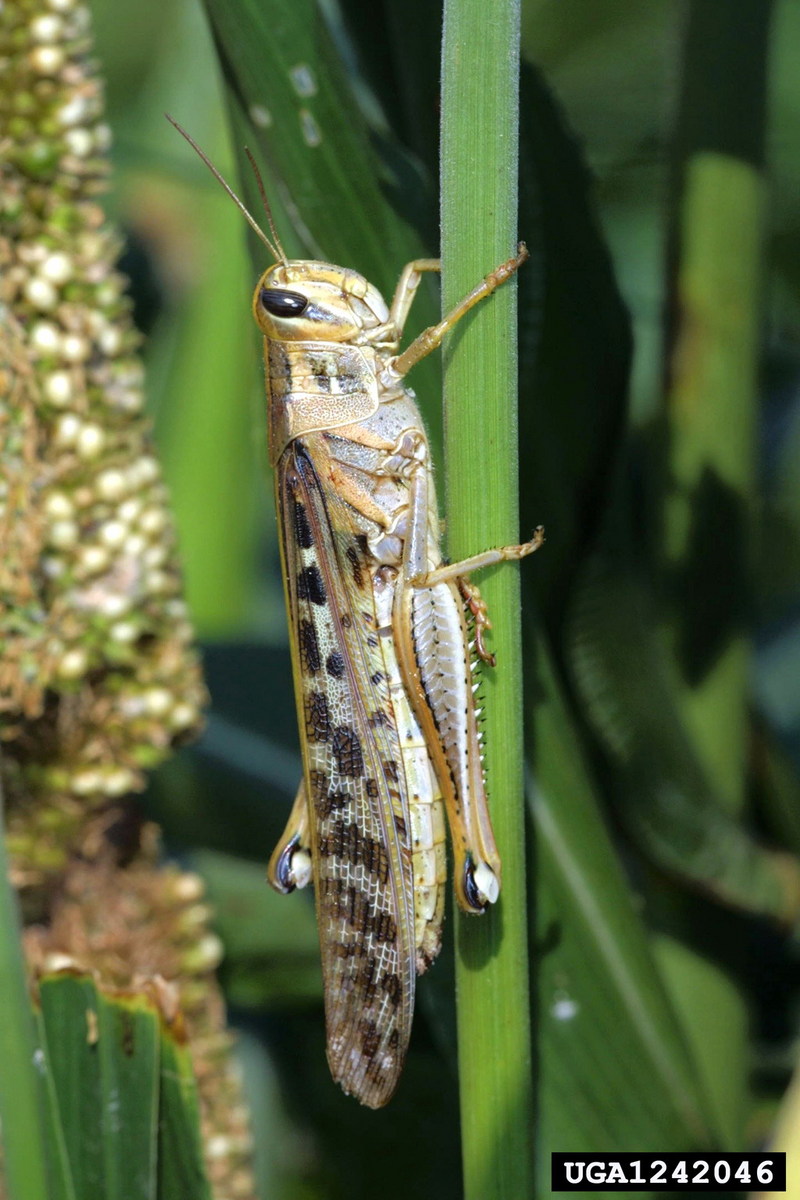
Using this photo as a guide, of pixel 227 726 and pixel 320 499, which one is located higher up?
pixel 320 499

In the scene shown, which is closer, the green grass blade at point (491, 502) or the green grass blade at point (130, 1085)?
the green grass blade at point (491, 502)

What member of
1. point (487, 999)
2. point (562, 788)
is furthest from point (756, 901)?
point (487, 999)

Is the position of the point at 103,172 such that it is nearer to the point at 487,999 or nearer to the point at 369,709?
the point at 369,709

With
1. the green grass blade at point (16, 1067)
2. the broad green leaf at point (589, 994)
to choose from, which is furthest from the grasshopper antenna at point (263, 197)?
the green grass blade at point (16, 1067)

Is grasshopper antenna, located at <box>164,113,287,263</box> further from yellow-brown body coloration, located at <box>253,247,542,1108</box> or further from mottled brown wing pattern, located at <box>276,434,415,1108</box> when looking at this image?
mottled brown wing pattern, located at <box>276,434,415,1108</box>

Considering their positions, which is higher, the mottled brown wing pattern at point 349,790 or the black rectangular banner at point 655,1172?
the mottled brown wing pattern at point 349,790

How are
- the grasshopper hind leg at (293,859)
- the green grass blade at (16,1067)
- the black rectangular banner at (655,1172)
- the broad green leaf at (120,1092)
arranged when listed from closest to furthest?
the green grass blade at (16,1067)
the broad green leaf at (120,1092)
the black rectangular banner at (655,1172)
the grasshopper hind leg at (293,859)

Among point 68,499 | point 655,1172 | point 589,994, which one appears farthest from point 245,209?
point 655,1172

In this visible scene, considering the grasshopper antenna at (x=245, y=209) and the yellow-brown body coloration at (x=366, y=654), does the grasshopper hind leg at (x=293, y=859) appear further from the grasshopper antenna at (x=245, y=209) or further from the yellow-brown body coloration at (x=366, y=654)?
the grasshopper antenna at (x=245, y=209)

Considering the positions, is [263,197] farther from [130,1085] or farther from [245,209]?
[130,1085]
